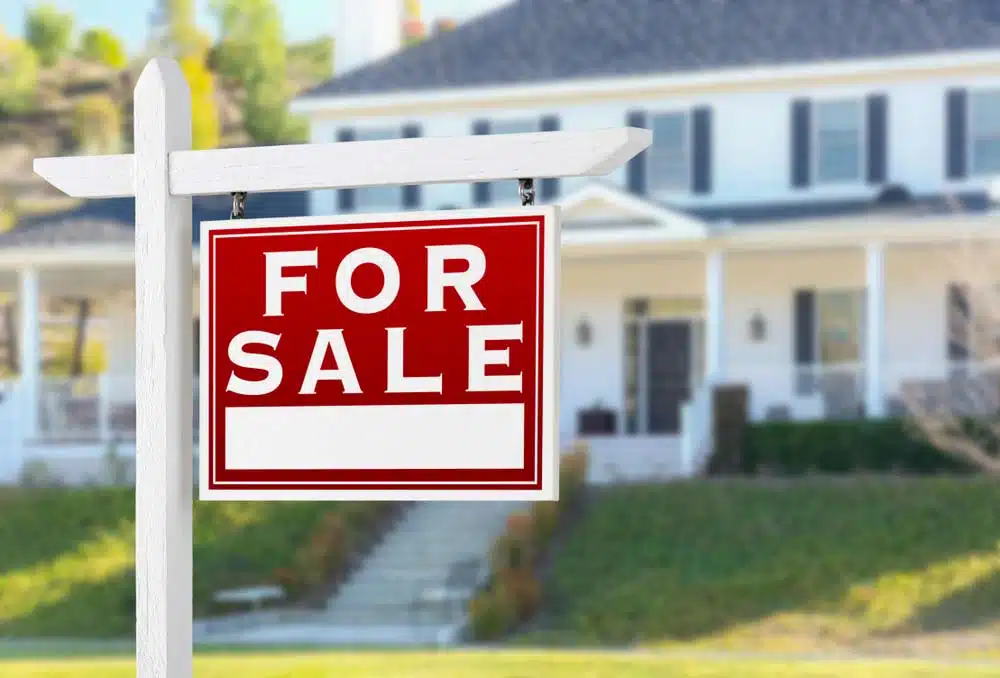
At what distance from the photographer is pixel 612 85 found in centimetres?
2766

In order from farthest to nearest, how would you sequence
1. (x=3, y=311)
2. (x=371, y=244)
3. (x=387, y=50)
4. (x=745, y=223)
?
1. (x=3, y=311)
2. (x=387, y=50)
3. (x=745, y=223)
4. (x=371, y=244)

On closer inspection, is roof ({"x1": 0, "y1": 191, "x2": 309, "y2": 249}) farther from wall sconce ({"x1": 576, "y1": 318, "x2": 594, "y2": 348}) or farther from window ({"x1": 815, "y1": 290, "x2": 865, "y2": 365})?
window ({"x1": 815, "y1": 290, "x2": 865, "y2": 365})

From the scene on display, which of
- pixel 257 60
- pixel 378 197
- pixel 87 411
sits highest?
pixel 257 60

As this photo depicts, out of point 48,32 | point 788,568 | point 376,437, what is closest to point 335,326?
point 376,437

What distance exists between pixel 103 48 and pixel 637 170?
5084 centimetres

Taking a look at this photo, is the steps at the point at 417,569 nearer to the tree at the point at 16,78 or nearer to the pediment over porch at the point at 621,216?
the pediment over porch at the point at 621,216

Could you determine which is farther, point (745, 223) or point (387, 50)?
point (387, 50)

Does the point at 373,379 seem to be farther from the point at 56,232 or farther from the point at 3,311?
the point at 3,311

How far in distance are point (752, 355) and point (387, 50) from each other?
368 inches

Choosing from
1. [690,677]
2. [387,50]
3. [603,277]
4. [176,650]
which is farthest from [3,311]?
[176,650]

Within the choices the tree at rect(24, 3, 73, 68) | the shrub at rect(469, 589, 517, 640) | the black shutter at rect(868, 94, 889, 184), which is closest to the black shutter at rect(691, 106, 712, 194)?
the black shutter at rect(868, 94, 889, 184)

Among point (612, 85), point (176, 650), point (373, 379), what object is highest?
point (612, 85)

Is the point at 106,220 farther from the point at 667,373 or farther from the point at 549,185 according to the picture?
the point at 667,373

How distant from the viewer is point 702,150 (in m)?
27.4
